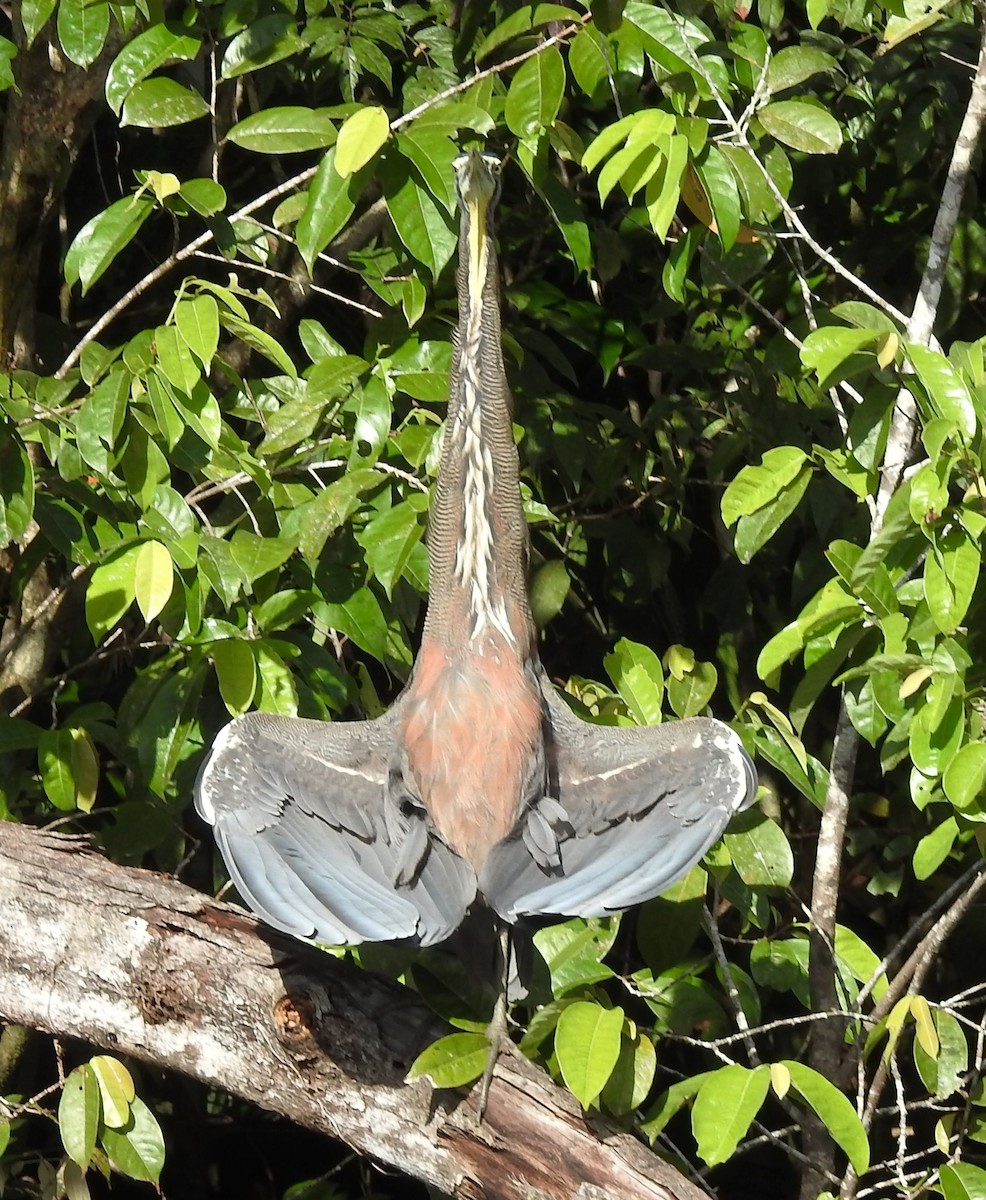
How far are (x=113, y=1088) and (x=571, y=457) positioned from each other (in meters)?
1.65

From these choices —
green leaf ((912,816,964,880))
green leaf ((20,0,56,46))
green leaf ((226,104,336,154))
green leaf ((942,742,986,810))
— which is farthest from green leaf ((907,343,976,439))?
green leaf ((20,0,56,46))

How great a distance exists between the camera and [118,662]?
134 inches

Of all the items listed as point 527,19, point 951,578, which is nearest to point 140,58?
point 527,19

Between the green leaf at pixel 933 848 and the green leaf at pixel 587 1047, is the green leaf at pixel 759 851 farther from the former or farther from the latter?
the green leaf at pixel 587 1047

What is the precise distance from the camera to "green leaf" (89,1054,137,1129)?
2324 mm

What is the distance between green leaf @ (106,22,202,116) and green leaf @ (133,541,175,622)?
0.87 metres

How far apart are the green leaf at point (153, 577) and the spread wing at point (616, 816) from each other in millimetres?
851

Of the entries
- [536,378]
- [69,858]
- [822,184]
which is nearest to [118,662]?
[69,858]

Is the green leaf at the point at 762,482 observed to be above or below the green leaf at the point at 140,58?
below

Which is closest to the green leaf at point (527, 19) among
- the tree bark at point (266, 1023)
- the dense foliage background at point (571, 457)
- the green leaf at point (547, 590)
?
the dense foliage background at point (571, 457)

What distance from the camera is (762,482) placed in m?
2.30

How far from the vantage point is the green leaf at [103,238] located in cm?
239

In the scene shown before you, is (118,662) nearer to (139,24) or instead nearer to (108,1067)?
(108,1067)

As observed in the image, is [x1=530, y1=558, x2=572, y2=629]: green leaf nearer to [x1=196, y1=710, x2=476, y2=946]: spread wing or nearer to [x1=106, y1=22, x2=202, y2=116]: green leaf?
[x1=196, y1=710, x2=476, y2=946]: spread wing
